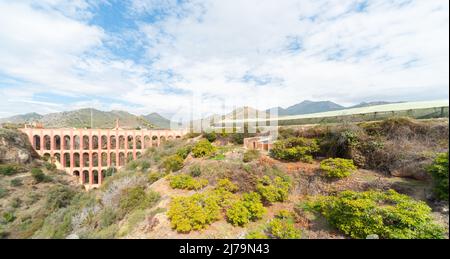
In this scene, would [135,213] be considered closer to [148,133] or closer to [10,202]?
[10,202]

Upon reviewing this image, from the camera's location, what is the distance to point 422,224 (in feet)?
10.8

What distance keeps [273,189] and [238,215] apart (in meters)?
1.86

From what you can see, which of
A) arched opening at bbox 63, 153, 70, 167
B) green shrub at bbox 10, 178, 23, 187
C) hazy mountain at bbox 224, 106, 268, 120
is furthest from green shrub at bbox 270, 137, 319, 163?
arched opening at bbox 63, 153, 70, 167

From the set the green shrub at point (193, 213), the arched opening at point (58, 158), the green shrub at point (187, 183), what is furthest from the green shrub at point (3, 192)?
the green shrub at point (193, 213)

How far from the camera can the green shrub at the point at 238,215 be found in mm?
4664

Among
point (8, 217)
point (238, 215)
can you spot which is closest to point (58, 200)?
point (8, 217)

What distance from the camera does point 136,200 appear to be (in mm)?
6520

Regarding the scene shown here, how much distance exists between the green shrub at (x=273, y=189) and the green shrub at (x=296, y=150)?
9.54 feet

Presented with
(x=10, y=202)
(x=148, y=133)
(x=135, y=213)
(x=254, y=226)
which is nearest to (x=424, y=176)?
(x=254, y=226)

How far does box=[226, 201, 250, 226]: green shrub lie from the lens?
466 centimetres

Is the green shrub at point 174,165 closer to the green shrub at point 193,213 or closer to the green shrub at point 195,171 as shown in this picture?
the green shrub at point 195,171

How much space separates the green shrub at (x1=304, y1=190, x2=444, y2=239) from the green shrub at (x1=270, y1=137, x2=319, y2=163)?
4431 millimetres

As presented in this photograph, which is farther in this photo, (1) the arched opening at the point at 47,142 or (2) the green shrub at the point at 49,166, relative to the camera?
(1) the arched opening at the point at 47,142
